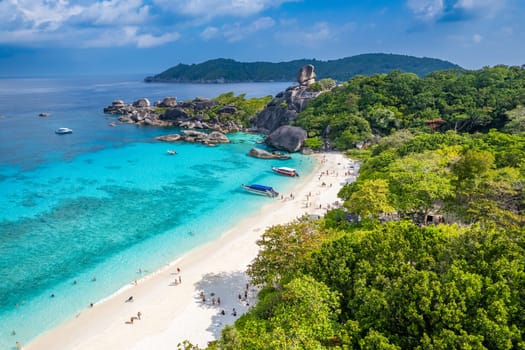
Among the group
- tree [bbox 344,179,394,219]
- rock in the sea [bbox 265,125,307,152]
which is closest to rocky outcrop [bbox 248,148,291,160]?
rock in the sea [bbox 265,125,307,152]

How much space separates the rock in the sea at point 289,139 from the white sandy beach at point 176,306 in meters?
24.3

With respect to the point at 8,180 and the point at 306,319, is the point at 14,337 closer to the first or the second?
the point at 306,319

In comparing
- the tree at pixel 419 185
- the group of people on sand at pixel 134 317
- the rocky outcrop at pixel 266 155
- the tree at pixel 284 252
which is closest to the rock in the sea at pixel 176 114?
the rocky outcrop at pixel 266 155

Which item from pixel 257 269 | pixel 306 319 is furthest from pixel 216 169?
pixel 306 319

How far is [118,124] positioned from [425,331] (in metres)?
74.3

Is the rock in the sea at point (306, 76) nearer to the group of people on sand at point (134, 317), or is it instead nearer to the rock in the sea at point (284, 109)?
the rock in the sea at point (284, 109)

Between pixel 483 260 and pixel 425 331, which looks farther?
pixel 483 260

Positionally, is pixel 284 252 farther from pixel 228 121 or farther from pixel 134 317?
pixel 228 121

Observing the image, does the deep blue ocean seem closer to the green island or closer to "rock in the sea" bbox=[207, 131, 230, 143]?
"rock in the sea" bbox=[207, 131, 230, 143]

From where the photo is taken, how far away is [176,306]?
17.2 m

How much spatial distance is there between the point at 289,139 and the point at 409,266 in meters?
38.2

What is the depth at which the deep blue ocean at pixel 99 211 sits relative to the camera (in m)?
18.4

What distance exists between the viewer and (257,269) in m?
15.9

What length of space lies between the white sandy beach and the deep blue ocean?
3.42ft
